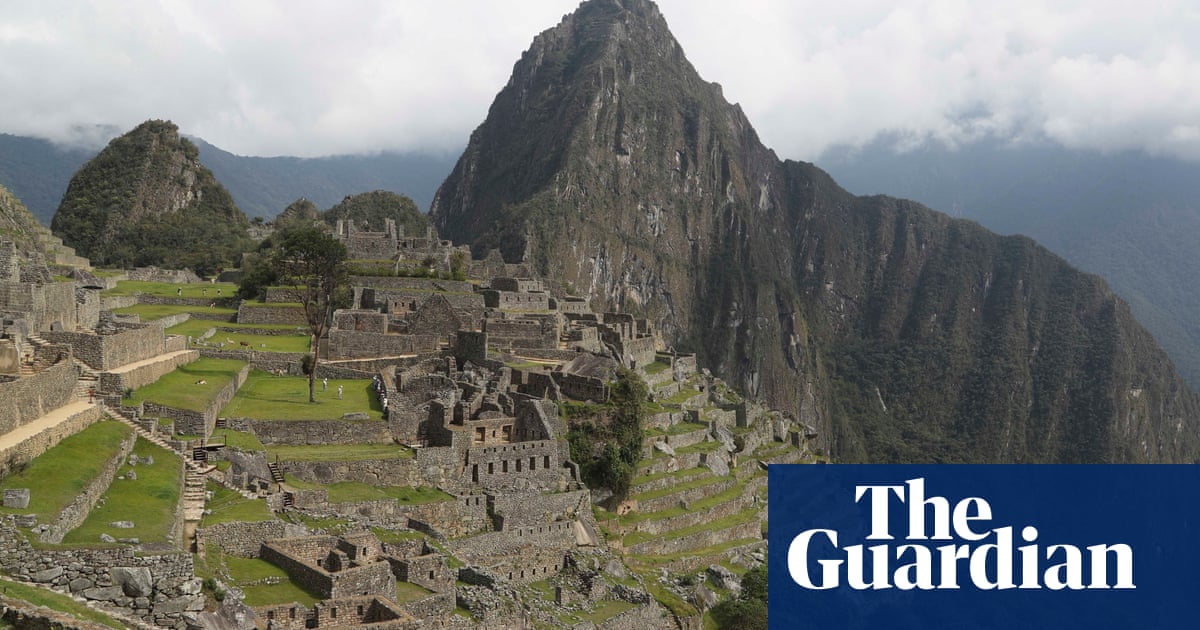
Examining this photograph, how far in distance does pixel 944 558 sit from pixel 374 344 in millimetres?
22320

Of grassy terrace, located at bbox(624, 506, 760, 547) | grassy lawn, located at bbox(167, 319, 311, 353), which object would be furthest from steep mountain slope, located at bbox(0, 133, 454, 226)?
grassy terrace, located at bbox(624, 506, 760, 547)

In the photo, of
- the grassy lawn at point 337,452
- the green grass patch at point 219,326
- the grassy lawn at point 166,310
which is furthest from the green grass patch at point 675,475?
the grassy lawn at point 166,310

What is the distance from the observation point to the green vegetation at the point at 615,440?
3609 centimetres

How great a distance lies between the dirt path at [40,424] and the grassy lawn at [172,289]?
2817cm

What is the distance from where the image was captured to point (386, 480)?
27.8 m

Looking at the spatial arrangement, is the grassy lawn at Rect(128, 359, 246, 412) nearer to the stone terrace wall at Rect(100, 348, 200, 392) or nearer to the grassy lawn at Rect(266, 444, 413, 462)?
the stone terrace wall at Rect(100, 348, 200, 392)

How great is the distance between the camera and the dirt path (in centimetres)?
1792

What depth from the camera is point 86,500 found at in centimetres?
1738

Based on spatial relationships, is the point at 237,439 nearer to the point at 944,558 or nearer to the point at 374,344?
the point at 374,344

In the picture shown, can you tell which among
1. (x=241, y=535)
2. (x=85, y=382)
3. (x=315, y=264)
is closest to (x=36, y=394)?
(x=85, y=382)

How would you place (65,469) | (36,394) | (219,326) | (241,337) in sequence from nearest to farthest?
(65,469)
(36,394)
(241,337)
(219,326)

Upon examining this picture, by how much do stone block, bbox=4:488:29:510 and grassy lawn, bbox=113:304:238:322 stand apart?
2926cm

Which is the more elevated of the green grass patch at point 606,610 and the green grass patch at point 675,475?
the green grass patch at point 675,475

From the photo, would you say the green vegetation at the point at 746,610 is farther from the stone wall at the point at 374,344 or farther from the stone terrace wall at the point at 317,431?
the stone wall at the point at 374,344
